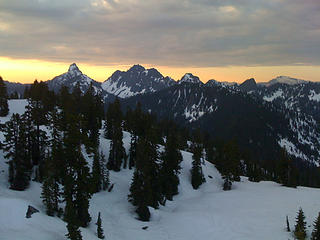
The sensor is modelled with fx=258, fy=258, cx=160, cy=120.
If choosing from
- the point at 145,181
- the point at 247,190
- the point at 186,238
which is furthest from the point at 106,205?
the point at 247,190

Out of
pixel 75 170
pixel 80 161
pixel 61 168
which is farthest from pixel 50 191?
pixel 80 161

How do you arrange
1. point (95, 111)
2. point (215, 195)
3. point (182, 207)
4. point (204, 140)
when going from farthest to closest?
point (204, 140) → point (95, 111) → point (215, 195) → point (182, 207)

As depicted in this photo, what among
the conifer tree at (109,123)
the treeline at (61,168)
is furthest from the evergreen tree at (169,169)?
the conifer tree at (109,123)

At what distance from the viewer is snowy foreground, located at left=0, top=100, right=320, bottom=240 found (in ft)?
85.5

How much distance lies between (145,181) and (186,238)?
10.3 m

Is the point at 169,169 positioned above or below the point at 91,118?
below

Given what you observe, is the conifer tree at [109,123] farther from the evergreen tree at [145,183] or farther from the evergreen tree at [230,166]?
the evergreen tree at [230,166]

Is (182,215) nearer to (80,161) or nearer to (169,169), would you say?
(169,169)

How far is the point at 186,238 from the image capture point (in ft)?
112

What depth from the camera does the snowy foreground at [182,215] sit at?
26.1 m

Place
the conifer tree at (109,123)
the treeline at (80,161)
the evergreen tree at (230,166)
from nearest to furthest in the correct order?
1. the treeline at (80,161)
2. the evergreen tree at (230,166)
3. the conifer tree at (109,123)

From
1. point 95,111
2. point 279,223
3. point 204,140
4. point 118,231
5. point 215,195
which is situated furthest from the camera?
point 204,140

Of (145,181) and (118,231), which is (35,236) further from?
(145,181)

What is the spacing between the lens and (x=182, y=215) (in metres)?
43.4
